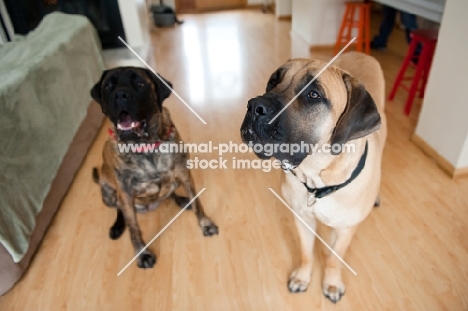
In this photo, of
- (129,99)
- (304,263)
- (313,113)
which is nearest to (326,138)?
A: (313,113)

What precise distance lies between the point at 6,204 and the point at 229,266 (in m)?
1.09

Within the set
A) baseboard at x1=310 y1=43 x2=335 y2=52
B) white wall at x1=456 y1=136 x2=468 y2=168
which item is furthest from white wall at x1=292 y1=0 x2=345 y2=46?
white wall at x1=456 y1=136 x2=468 y2=168

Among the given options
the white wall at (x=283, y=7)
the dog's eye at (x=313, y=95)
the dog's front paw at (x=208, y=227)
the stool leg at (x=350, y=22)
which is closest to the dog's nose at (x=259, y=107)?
the dog's eye at (x=313, y=95)

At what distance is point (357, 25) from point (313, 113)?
386cm

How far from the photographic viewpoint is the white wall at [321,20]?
449 centimetres

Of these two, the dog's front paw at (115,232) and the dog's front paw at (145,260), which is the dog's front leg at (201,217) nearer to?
the dog's front paw at (145,260)

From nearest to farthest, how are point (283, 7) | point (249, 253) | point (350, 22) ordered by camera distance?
1. point (249, 253)
2. point (350, 22)
3. point (283, 7)

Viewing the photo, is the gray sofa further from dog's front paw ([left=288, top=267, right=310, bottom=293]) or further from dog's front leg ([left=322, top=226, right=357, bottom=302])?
dog's front leg ([left=322, top=226, right=357, bottom=302])

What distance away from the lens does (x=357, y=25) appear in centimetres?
441

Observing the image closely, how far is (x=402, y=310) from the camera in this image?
1.50 meters

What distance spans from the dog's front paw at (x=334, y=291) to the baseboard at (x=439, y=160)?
1205mm

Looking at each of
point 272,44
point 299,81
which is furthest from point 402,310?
point 272,44

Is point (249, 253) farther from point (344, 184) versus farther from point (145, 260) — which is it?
point (344, 184)

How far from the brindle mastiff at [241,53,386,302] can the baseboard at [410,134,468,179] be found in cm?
107
